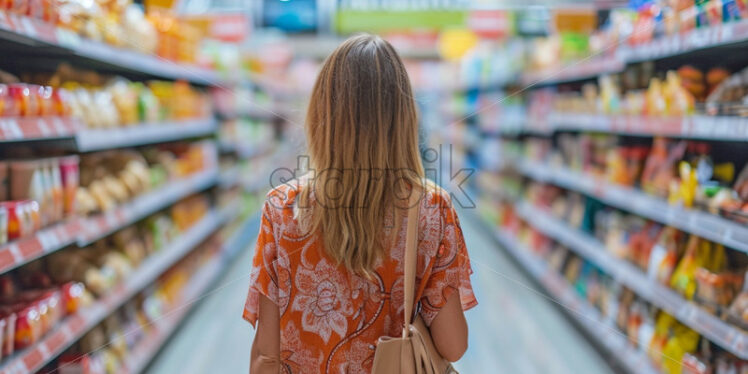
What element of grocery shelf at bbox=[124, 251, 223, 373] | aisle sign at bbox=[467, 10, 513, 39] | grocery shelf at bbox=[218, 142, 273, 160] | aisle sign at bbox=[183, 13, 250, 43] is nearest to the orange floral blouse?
grocery shelf at bbox=[124, 251, 223, 373]

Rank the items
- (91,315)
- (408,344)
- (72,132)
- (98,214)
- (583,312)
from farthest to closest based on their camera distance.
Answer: (583,312) < (98,214) < (91,315) < (72,132) < (408,344)

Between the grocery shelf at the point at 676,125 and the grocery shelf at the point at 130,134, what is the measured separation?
1.96 m

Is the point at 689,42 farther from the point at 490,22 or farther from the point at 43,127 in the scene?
the point at 490,22

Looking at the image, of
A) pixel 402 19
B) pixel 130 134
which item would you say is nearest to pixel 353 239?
pixel 130 134

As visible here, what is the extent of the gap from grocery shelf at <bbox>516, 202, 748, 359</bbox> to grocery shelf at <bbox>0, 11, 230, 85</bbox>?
60.5 inches

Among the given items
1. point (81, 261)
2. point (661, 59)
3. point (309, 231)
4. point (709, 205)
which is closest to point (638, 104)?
point (661, 59)

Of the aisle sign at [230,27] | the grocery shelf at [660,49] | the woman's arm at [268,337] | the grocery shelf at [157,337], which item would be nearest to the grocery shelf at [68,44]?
the woman's arm at [268,337]

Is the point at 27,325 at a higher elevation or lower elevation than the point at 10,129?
lower

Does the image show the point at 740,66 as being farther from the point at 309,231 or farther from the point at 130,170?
the point at 130,170

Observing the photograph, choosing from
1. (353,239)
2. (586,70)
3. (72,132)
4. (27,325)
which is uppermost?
(586,70)

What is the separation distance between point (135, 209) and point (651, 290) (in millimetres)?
2082

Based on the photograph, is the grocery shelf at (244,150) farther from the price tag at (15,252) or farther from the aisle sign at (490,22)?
the price tag at (15,252)

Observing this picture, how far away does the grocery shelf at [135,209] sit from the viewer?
2.23 meters

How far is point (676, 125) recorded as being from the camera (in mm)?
2260
